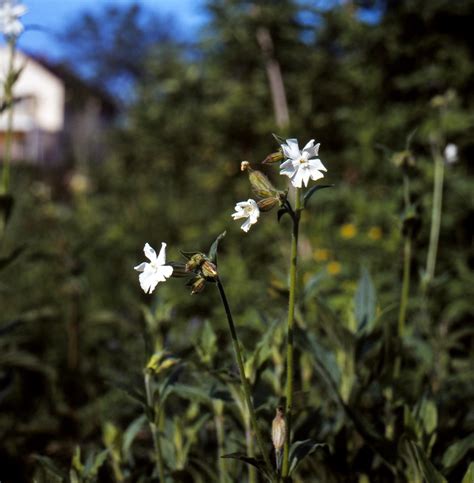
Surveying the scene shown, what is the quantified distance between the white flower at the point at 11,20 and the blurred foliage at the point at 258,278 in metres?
0.56

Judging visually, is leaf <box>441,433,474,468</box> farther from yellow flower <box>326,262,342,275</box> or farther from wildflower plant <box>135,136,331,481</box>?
A: yellow flower <box>326,262,342,275</box>

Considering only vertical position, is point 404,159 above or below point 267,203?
above

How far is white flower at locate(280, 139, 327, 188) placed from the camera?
0.91 m

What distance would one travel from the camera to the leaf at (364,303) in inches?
56.6

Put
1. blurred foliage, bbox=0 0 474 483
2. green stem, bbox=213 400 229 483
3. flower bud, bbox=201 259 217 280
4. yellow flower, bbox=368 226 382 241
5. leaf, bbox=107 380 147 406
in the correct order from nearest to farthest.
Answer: flower bud, bbox=201 259 217 280, leaf, bbox=107 380 147 406, green stem, bbox=213 400 229 483, blurred foliage, bbox=0 0 474 483, yellow flower, bbox=368 226 382 241

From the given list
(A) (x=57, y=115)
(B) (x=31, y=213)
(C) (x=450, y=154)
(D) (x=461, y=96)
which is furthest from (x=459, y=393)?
(A) (x=57, y=115)

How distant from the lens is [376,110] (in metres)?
3.75

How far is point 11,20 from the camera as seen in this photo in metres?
1.71

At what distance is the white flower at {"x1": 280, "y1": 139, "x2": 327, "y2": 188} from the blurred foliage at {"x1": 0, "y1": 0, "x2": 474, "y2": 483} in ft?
1.23

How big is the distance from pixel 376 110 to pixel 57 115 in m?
21.0

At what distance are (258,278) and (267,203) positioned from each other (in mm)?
2938

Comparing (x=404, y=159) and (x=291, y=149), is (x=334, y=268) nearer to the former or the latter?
(x=404, y=159)

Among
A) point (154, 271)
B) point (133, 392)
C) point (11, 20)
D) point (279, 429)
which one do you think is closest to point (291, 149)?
point (154, 271)

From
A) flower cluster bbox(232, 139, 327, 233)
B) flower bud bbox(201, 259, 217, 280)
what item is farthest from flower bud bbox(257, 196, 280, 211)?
flower bud bbox(201, 259, 217, 280)
